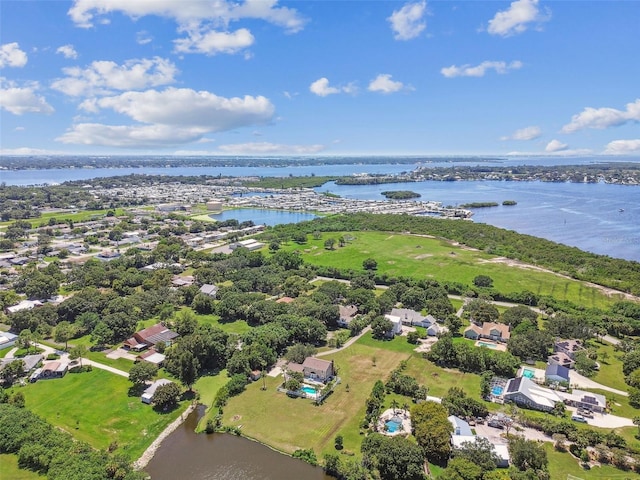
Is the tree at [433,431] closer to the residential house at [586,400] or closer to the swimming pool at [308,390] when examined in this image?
the swimming pool at [308,390]

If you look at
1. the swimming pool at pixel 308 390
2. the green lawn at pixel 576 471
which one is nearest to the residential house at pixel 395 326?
the swimming pool at pixel 308 390

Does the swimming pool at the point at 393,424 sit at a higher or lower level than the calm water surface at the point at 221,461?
higher

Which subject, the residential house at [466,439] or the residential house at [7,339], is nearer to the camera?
the residential house at [466,439]

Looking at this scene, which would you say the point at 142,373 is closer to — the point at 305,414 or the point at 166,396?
the point at 166,396

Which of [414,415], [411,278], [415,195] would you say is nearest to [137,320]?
[414,415]

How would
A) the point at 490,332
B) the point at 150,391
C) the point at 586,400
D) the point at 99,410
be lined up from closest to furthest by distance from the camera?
the point at 99,410 → the point at 586,400 → the point at 150,391 → the point at 490,332

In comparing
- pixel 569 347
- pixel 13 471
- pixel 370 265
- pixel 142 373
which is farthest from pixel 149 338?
pixel 569 347

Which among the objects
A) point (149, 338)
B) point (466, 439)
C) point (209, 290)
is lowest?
point (466, 439)
